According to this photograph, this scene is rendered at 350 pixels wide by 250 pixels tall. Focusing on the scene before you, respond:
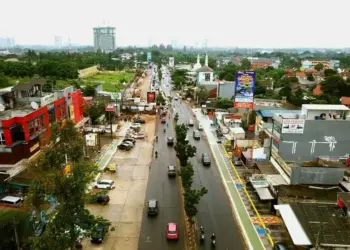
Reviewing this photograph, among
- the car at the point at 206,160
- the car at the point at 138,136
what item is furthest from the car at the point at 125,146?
the car at the point at 206,160

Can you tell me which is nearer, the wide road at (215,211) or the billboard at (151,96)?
the wide road at (215,211)

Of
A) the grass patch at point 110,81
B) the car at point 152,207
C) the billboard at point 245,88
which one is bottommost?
the car at point 152,207

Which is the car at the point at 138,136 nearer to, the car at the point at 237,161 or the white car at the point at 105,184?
the car at the point at 237,161

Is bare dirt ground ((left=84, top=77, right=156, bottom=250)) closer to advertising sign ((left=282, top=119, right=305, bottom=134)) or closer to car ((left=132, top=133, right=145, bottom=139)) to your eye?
car ((left=132, top=133, right=145, bottom=139))

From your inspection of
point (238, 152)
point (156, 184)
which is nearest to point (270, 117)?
point (238, 152)

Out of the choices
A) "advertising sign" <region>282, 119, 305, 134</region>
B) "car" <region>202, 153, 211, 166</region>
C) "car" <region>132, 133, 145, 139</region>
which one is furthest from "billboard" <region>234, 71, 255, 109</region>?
"car" <region>132, 133, 145, 139</region>

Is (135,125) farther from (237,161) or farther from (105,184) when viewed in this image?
(105,184)
